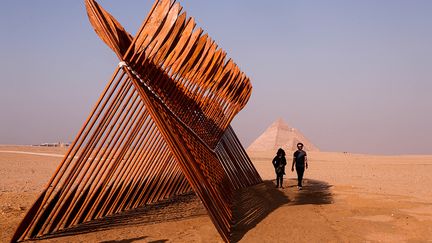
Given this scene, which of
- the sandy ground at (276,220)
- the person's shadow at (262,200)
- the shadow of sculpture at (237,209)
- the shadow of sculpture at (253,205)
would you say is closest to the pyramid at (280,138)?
the person's shadow at (262,200)

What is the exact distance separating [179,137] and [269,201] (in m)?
3.46

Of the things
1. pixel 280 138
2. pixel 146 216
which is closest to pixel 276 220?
pixel 146 216

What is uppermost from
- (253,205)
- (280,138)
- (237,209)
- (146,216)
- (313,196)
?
(280,138)

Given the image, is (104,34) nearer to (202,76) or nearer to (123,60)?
(123,60)

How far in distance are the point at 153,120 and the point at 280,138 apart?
38691 mm

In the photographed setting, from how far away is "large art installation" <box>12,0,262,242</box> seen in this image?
473 centimetres

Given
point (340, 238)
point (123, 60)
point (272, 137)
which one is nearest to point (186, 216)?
point (340, 238)

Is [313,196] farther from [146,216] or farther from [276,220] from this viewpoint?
[146,216]

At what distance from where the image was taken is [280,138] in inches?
1705

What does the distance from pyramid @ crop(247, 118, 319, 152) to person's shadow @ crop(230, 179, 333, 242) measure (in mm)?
31306

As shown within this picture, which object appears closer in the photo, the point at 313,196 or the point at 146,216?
the point at 146,216

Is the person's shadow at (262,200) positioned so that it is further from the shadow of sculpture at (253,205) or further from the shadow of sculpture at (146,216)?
the shadow of sculpture at (146,216)

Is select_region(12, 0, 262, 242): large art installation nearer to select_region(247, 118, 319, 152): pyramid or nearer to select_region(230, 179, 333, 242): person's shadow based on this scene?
select_region(230, 179, 333, 242): person's shadow

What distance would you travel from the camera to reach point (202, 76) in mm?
6570
